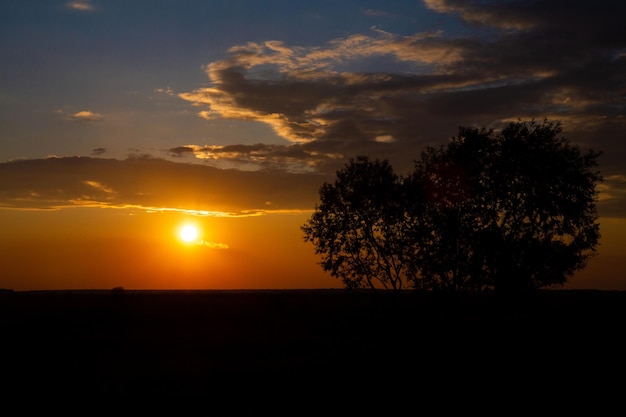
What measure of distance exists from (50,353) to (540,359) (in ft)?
107

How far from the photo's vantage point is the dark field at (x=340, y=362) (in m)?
29.2

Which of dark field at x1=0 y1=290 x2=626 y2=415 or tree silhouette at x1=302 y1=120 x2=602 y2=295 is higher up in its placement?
tree silhouette at x1=302 y1=120 x2=602 y2=295

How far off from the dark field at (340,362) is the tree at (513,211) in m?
3.32

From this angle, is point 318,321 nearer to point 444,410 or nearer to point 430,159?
point 430,159

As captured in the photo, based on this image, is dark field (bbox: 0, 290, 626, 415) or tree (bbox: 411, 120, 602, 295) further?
tree (bbox: 411, 120, 602, 295)

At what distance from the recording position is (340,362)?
37.8 meters

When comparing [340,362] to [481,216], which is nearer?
[340,362]

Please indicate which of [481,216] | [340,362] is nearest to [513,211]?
[481,216]

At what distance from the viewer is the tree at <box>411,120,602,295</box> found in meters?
56.4

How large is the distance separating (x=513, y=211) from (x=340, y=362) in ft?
87.9

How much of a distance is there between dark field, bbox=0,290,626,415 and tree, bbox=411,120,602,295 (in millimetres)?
3317

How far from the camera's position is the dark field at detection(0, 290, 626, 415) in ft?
95.7

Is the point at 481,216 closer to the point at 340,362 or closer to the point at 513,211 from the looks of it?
the point at 513,211

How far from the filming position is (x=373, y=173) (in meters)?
65.5
